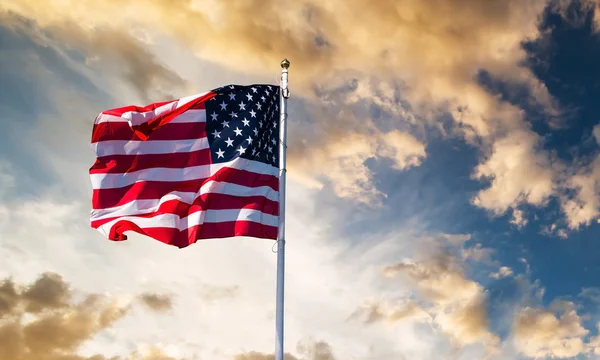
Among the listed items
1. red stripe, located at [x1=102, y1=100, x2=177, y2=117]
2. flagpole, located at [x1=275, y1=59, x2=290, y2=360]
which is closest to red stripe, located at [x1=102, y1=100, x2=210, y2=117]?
red stripe, located at [x1=102, y1=100, x2=177, y2=117]

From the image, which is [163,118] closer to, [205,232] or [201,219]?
[201,219]

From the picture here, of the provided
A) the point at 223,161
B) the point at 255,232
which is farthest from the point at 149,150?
the point at 255,232

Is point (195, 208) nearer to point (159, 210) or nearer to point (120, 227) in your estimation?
point (159, 210)

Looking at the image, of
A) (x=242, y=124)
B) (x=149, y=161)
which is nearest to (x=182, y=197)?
(x=149, y=161)

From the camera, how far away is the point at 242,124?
27188 mm

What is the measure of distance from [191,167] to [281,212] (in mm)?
4703

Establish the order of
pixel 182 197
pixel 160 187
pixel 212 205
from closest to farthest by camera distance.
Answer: pixel 212 205
pixel 182 197
pixel 160 187

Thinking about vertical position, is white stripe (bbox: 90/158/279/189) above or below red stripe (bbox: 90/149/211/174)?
below

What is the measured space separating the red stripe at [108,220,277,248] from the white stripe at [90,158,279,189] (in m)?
2.25

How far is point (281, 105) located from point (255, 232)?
6.19m

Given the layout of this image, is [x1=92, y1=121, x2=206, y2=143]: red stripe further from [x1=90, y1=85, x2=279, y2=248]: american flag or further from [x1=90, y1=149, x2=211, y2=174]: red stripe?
[x1=90, y1=149, x2=211, y2=174]: red stripe

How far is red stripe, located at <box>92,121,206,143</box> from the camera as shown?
88.4ft

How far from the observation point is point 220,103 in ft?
90.3

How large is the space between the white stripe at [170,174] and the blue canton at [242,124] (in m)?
0.33
